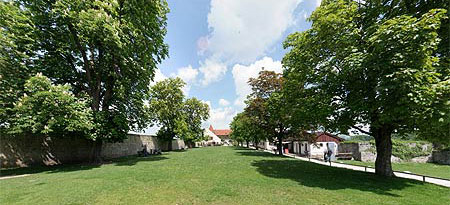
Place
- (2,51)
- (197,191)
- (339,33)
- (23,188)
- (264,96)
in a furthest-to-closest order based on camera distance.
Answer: (264,96) → (2,51) → (339,33) → (23,188) → (197,191)

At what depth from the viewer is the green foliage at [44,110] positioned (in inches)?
423

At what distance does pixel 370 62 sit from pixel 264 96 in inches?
720

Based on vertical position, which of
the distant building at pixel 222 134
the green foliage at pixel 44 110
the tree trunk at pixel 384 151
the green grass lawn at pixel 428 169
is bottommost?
the distant building at pixel 222 134

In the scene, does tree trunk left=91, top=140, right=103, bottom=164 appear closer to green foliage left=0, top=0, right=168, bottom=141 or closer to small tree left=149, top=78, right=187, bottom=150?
green foliage left=0, top=0, right=168, bottom=141

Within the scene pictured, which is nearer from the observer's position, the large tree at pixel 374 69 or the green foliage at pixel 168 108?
the large tree at pixel 374 69

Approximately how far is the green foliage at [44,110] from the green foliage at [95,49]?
1398 mm

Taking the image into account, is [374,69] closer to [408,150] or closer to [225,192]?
[225,192]

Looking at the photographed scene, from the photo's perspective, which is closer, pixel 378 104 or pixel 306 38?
pixel 378 104

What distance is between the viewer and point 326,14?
9.27 metres

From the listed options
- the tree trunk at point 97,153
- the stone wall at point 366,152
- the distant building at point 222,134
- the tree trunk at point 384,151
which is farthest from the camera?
the distant building at point 222,134

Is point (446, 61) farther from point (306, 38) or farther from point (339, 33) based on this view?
point (306, 38)

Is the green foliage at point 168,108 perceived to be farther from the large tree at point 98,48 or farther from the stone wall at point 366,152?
the stone wall at point 366,152

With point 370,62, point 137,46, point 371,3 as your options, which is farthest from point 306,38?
point 137,46

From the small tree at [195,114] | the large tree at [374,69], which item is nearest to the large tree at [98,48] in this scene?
the large tree at [374,69]
